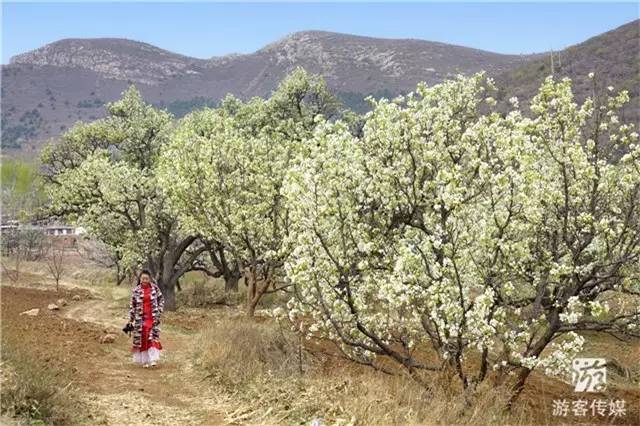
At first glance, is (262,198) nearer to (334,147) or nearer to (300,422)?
(334,147)

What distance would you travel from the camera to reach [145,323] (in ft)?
54.9

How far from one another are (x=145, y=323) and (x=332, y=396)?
7.18 meters

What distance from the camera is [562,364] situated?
1116 cm

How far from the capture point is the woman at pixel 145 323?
16594 mm

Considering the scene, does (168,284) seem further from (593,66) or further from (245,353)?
(593,66)

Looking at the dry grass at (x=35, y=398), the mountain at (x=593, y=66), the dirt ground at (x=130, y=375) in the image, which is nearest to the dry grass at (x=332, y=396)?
the dirt ground at (x=130, y=375)

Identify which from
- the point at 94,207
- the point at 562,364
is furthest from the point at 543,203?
the point at 94,207

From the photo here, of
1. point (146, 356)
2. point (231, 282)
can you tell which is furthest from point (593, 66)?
point (146, 356)

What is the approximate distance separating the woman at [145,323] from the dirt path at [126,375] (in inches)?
13.1

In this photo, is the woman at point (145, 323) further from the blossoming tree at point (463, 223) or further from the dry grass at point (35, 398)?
the dry grass at point (35, 398)

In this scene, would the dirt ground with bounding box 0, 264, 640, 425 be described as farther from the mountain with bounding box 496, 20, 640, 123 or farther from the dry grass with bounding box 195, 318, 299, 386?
the mountain with bounding box 496, 20, 640, 123

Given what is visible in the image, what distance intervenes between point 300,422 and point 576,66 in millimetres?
93383

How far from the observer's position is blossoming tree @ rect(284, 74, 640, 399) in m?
11.5

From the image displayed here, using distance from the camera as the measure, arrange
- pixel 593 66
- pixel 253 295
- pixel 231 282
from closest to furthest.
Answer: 1. pixel 253 295
2. pixel 231 282
3. pixel 593 66
